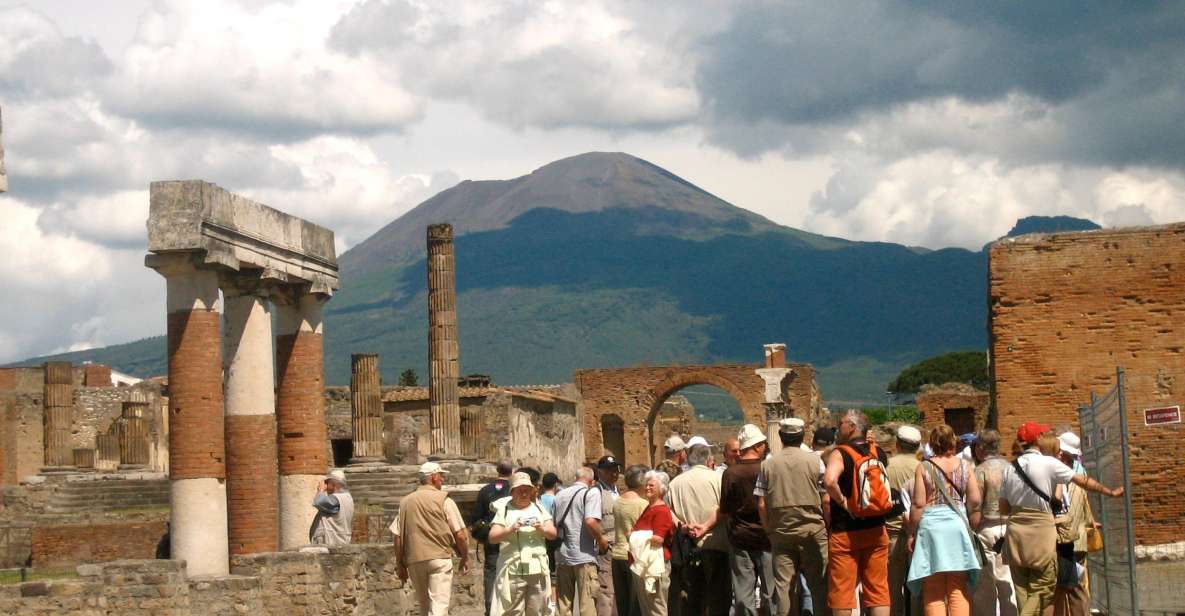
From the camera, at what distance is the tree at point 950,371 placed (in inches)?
4409

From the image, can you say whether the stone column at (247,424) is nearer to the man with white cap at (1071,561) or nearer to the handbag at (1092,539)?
the handbag at (1092,539)

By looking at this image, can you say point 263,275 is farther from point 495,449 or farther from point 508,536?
point 495,449

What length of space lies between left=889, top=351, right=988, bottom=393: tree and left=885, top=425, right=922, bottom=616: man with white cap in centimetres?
9819

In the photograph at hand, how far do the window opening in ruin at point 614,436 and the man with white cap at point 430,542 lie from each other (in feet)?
157

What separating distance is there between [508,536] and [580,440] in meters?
45.6

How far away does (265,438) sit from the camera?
20.7m

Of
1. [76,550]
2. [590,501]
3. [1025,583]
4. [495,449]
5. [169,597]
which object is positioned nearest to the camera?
[1025,583]

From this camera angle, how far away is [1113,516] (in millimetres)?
15414

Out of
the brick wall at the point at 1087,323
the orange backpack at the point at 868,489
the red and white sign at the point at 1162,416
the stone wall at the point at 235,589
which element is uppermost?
the brick wall at the point at 1087,323

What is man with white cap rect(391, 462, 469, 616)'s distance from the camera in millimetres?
14078

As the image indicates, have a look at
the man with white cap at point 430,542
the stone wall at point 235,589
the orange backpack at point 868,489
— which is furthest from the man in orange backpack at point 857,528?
the stone wall at point 235,589

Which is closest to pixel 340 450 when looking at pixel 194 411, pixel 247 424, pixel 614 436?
pixel 614 436

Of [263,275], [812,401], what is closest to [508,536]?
[263,275]

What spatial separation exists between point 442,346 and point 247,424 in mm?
12478
